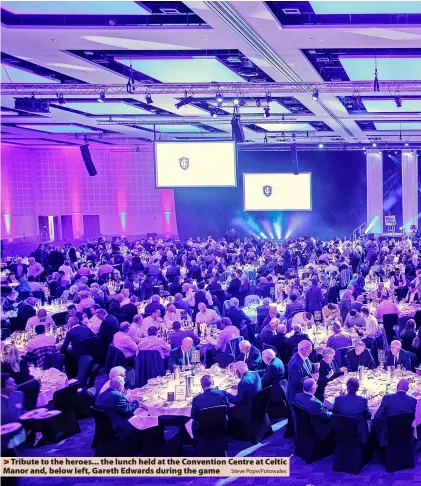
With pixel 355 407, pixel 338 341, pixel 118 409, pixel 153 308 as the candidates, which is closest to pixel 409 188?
pixel 153 308

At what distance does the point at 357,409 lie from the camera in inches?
247

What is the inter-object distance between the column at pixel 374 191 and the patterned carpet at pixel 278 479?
66.9 feet

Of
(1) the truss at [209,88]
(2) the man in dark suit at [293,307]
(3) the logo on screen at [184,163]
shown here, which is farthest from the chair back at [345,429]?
(3) the logo on screen at [184,163]

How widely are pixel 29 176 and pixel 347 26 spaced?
19.8 m

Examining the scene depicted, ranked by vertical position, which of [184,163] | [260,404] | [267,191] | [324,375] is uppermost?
[184,163]

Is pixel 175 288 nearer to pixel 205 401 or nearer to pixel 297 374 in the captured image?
pixel 297 374

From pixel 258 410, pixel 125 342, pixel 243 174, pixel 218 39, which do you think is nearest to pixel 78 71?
pixel 218 39

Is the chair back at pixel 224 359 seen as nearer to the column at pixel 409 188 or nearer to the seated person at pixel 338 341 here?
the seated person at pixel 338 341

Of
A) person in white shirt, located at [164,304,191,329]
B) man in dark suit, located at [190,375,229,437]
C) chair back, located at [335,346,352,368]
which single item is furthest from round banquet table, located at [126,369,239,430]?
person in white shirt, located at [164,304,191,329]

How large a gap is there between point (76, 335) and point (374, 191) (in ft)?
63.9

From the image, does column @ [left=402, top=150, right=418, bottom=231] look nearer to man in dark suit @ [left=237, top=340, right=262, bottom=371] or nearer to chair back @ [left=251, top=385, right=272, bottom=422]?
man in dark suit @ [left=237, top=340, right=262, bottom=371]

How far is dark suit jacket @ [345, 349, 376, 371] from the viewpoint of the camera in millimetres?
7934

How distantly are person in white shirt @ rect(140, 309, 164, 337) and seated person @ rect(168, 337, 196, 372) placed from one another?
1027mm

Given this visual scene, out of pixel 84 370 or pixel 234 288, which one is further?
pixel 234 288
